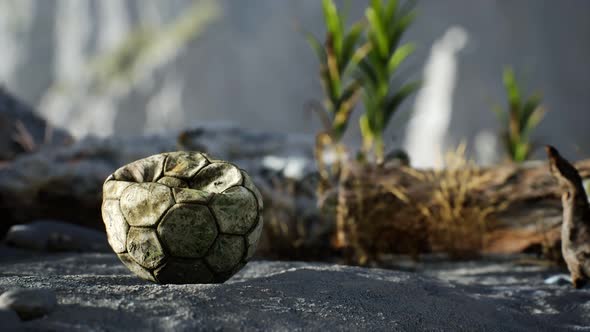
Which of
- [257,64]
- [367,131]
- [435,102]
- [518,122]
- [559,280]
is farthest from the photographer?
[257,64]

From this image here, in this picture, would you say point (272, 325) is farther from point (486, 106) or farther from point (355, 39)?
point (486, 106)

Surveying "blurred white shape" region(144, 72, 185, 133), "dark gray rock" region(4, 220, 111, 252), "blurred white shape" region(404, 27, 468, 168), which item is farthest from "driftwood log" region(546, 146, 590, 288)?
"blurred white shape" region(144, 72, 185, 133)

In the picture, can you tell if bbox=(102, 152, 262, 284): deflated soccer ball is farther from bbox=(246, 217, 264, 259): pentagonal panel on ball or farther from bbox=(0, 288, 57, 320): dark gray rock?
bbox=(0, 288, 57, 320): dark gray rock

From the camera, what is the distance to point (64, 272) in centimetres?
262

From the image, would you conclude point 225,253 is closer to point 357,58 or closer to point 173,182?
point 173,182

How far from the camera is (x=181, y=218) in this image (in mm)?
1802

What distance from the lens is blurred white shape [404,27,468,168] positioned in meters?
Answer: 11.1

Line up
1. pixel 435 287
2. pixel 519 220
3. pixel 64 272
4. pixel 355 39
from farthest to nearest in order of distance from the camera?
pixel 355 39
pixel 519 220
pixel 64 272
pixel 435 287

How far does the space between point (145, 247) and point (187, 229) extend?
6.8 inches

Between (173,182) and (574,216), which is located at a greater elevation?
(173,182)

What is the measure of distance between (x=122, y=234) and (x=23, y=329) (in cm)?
66

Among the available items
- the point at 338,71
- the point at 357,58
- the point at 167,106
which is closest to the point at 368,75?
the point at 357,58

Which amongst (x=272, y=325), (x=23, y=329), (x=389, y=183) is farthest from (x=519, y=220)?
(x=23, y=329)

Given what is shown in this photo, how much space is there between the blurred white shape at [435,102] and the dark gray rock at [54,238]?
8.35m
